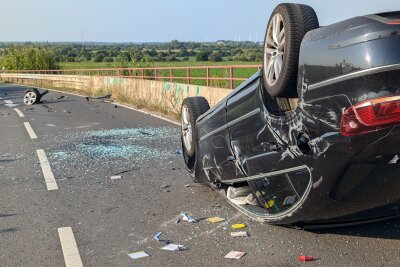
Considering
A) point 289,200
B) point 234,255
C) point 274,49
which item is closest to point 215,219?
point 234,255

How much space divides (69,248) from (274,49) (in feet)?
8.03

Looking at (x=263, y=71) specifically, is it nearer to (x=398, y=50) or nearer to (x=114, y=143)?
(x=398, y=50)

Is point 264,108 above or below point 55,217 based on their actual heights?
above

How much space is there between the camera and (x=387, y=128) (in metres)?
3.06

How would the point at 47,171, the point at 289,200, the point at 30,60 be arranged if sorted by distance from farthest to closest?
the point at 30,60 < the point at 47,171 < the point at 289,200

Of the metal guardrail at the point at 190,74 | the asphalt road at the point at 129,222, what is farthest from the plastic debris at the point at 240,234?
the metal guardrail at the point at 190,74

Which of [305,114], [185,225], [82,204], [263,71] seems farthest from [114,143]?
[305,114]

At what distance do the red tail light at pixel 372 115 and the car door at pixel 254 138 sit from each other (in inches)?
23.2

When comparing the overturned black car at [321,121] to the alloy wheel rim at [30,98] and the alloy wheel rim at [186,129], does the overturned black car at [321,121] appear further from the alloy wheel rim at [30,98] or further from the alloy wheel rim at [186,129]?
the alloy wheel rim at [30,98]

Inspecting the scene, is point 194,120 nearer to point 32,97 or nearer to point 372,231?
point 372,231

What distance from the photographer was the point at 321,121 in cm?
330

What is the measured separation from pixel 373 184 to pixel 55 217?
11.4ft

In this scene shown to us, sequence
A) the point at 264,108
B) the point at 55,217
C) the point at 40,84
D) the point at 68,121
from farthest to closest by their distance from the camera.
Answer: the point at 40,84 → the point at 68,121 → the point at 55,217 → the point at 264,108

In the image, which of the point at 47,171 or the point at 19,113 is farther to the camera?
the point at 19,113
